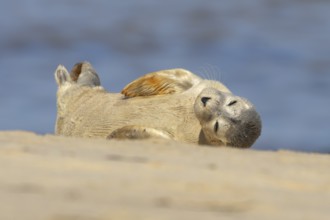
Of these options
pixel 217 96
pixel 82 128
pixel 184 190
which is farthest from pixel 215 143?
pixel 184 190

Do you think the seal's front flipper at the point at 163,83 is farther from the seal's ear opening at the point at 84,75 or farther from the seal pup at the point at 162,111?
the seal's ear opening at the point at 84,75

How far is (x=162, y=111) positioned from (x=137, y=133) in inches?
25.4

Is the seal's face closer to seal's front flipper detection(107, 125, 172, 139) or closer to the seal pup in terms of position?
the seal pup

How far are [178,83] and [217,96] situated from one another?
3.31 ft

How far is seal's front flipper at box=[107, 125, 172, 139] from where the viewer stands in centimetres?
785

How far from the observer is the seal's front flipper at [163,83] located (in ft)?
28.7

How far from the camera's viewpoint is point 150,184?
145 inches

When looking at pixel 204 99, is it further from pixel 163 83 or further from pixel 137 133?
pixel 163 83

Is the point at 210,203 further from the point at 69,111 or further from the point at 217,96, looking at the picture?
the point at 69,111

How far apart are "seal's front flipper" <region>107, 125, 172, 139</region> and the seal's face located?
1.31 feet

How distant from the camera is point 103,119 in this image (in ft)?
29.3

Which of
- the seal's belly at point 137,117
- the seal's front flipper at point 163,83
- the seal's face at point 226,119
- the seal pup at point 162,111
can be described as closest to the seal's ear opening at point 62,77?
the seal pup at point 162,111

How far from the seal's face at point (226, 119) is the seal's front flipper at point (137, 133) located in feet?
1.31

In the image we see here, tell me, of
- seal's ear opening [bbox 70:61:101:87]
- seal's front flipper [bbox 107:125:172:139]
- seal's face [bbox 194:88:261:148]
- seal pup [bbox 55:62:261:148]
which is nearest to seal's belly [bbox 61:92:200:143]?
seal pup [bbox 55:62:261:148]
